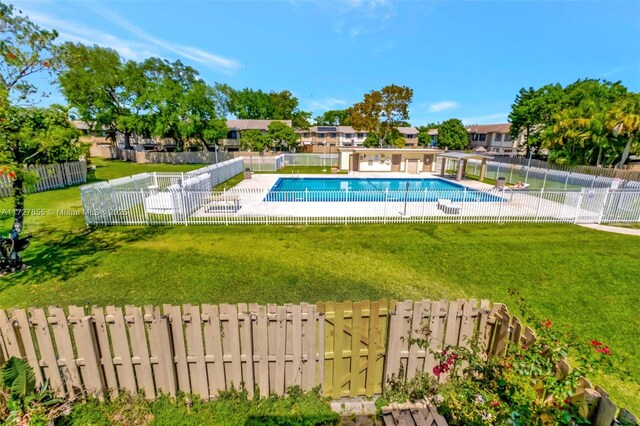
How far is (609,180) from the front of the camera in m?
15.1

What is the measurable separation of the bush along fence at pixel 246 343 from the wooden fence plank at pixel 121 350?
1cm

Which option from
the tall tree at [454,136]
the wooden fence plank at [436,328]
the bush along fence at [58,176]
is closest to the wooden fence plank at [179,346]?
the wooden fence plank at [436,328]

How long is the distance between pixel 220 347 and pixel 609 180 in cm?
2041

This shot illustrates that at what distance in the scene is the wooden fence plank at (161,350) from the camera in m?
3.33

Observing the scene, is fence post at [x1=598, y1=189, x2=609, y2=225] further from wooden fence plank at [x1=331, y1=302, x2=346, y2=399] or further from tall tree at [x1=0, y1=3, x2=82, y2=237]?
tall tree at [x1=0, y1=3, x2=82, y2=237]

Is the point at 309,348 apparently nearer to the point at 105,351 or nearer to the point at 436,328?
the point at 436,328

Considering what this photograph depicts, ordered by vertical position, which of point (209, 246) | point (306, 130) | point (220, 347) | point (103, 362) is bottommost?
point (209, 246)

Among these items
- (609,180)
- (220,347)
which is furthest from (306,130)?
(220,347)

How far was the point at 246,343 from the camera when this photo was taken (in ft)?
11.4

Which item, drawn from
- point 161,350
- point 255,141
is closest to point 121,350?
point 161,350

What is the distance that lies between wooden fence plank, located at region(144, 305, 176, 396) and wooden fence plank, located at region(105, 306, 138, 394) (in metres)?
0.25

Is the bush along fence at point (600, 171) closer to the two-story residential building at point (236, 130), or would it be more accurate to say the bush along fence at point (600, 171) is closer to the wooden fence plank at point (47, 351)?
the wooden fence plank at point (47, 351)

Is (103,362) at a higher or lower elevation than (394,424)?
higher

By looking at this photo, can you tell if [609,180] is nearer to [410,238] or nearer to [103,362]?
[410,238]
